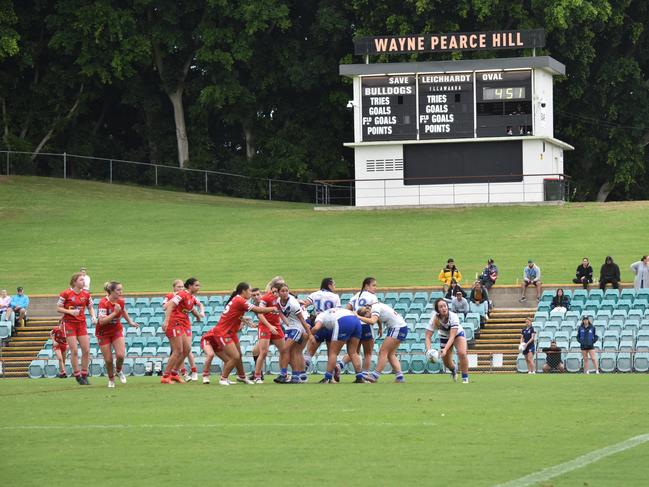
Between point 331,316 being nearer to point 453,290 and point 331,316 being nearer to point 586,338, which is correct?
point 586,338

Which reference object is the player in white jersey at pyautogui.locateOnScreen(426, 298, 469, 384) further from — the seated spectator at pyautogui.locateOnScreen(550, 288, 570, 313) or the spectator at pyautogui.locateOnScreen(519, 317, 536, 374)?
the seated spectator at pyautogui.locateOnScreen(550, 288, 570, 313)

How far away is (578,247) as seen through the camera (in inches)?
1672

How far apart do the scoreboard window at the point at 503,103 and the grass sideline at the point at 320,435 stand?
31.4 m

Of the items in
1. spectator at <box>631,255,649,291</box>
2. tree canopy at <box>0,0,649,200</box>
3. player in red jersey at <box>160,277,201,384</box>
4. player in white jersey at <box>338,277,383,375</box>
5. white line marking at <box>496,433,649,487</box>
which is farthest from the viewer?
tree canopy at <box>0,0,649,200</box>

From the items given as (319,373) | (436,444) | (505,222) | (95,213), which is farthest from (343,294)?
(436,444)

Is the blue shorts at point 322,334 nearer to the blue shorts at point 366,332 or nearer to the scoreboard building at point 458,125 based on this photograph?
the blue shorts at point 366,332

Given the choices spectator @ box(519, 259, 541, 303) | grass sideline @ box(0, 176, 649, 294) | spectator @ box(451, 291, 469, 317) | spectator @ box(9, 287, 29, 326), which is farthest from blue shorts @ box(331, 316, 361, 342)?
grass sideline @ box(0, 176, 649, 294)

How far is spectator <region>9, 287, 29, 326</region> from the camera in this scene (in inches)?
1393

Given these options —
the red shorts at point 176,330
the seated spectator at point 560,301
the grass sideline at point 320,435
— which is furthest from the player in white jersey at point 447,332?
the seated spectator at point 560,301

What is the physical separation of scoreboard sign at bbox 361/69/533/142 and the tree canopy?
10715 mm

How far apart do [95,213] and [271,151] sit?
14.1 metres

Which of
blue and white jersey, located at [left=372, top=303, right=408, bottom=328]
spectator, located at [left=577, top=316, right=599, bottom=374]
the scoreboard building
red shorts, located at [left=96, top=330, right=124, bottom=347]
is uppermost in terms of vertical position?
the scoreboard building

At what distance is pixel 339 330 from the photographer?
826 inches

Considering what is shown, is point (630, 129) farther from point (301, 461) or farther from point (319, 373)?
point (301, 461)
